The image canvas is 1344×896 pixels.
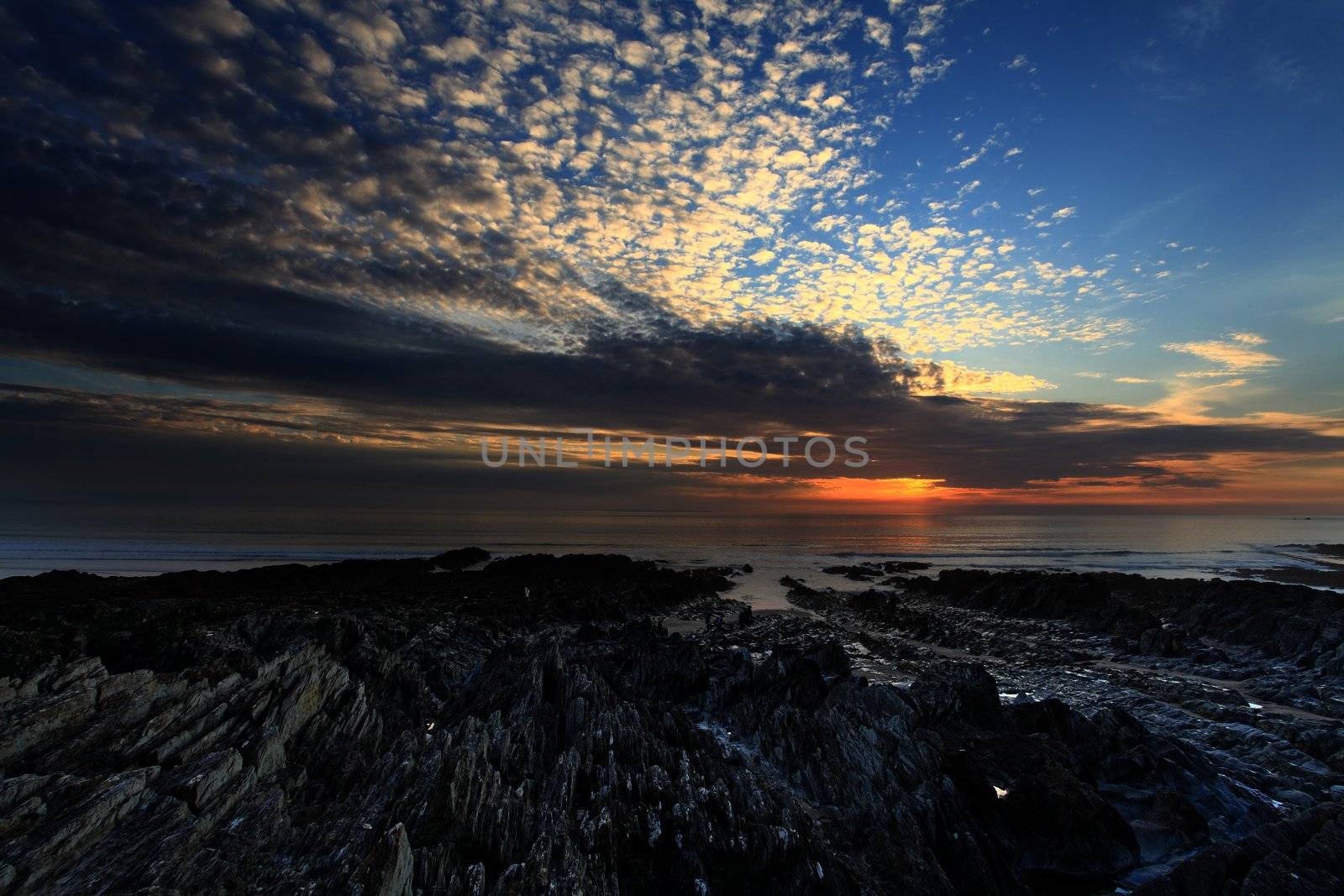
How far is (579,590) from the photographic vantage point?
47.1 m

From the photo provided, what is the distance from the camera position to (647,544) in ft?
355

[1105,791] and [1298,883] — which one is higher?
[1298,883]

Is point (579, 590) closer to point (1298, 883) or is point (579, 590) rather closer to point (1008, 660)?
point (1008, 660)

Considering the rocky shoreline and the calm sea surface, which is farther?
the calm sea surface

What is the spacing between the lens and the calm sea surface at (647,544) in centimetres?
7406

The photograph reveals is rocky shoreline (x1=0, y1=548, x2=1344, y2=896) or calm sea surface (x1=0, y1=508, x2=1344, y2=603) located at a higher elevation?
rocky shoreline (x1=0, y1=548, x2=1344, y2=896)

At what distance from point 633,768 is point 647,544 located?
95324mm

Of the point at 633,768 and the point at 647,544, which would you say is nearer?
the point at 633,768

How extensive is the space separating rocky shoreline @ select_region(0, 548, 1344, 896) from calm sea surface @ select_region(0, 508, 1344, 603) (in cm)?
3968

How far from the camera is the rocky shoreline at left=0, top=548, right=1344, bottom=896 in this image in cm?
968

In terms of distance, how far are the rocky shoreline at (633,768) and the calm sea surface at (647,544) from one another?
130ft

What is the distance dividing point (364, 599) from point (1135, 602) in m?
58.4

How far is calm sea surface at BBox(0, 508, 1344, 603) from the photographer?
7406 cm

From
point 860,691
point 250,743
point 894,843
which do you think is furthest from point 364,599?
point 894,843
